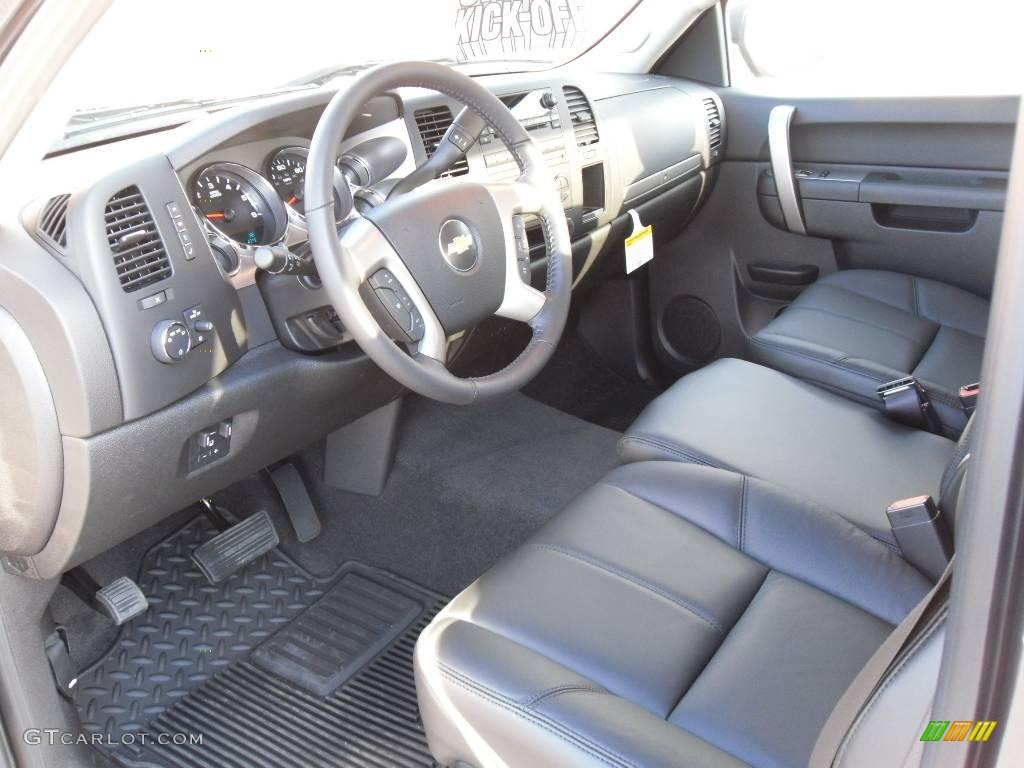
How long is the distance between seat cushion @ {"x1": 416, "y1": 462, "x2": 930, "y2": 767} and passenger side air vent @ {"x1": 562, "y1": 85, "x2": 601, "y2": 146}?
0.92 metres

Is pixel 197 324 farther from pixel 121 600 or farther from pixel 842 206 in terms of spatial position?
pixel 842 206

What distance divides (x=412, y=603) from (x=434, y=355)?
2.51ft

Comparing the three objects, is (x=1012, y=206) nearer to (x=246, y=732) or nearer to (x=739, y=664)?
(x=739, y=664)

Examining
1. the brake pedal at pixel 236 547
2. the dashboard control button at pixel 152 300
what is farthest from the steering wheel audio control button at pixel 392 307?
the brake pedal at pixel 236 547

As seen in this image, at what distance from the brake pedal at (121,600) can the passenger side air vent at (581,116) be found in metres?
1.25

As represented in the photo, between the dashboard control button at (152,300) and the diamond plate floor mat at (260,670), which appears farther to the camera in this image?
the diamond plate floor mat at (260,670)

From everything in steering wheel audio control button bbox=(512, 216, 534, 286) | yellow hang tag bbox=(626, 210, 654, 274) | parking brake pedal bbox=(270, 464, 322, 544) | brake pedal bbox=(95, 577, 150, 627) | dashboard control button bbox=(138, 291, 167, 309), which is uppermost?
dashboard control button bbox=(138, 291, 167, 309)

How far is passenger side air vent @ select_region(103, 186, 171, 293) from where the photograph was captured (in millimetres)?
1220

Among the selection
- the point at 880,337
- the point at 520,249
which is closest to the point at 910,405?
the point at 880,337

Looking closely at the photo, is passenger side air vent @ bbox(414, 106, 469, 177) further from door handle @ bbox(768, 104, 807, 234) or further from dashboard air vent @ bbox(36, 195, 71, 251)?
door handle @ bbox(768, 104, 807, 234)

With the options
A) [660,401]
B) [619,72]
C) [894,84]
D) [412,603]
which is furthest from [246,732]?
[894,84]

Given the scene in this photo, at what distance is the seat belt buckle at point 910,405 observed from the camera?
1.65 meters

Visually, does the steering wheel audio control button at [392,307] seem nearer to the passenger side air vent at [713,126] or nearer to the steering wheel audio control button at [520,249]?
the steering wheel audio control button at [520,249]

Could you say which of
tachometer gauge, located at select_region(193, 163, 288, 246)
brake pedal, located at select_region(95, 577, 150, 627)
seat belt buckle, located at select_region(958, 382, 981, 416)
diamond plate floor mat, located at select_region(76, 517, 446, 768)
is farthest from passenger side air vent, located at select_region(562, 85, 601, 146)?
brake pedal, located at select_region(95, 577, 150, 627)
